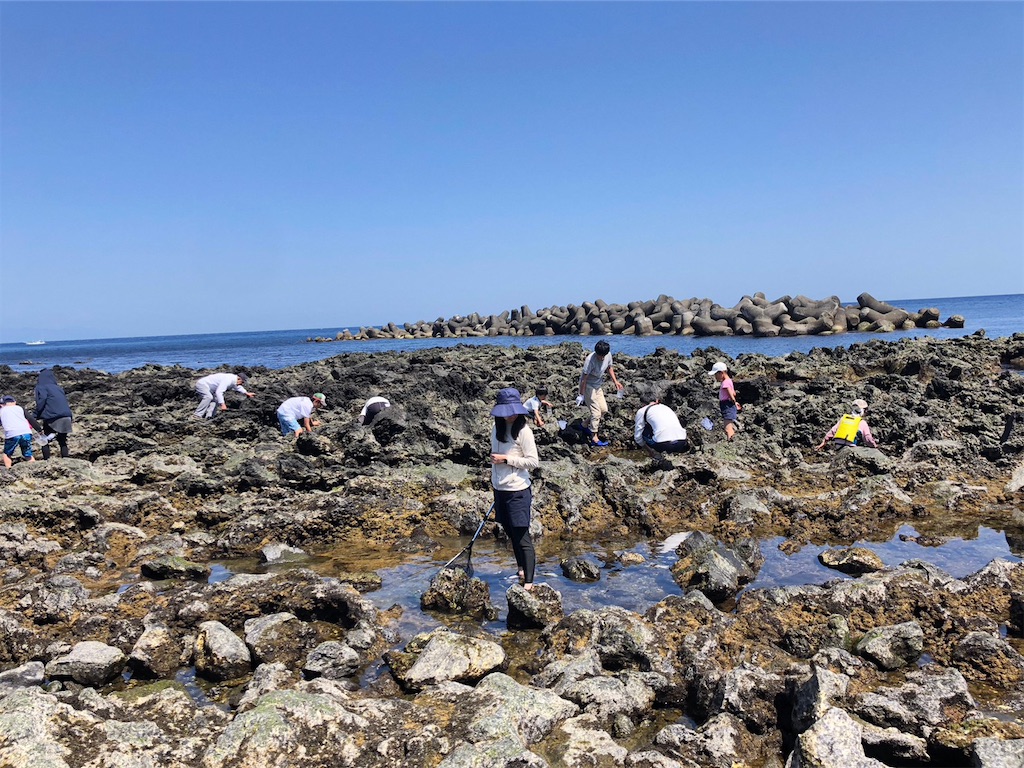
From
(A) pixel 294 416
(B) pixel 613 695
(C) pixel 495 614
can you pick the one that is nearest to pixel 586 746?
(B) pixel 613 695

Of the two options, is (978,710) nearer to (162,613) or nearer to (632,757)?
(632,757)

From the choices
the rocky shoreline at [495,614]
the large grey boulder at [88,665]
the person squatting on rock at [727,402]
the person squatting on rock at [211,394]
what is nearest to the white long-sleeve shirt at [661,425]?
the rocky shoreline at [495,614]

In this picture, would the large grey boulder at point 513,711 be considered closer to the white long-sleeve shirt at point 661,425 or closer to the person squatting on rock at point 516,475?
the person squatting on rock at point 516,475

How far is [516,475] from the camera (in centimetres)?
761

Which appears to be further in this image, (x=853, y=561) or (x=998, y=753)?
(x=853, y=561)

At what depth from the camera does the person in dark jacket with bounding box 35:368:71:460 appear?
1395 centimetres

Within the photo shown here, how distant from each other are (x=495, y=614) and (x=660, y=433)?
6.61m

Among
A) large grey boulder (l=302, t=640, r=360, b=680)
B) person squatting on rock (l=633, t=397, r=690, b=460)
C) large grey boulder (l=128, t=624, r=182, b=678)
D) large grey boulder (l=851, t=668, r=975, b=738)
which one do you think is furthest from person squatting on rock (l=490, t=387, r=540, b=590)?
person squatting on rock (l=633, t=397, r=690, b=460)

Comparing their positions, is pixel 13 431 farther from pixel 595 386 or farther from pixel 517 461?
pixel 595 386

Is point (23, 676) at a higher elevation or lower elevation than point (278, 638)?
higher

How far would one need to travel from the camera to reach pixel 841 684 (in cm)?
493

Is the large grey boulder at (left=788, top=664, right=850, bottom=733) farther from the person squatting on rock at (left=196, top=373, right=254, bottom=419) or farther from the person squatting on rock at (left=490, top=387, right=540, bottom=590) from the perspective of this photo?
the person squatting on rock at (left=196, top=373, right=254, bottom=419)

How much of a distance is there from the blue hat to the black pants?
87 cm

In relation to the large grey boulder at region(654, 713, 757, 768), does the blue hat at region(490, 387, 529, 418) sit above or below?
above
